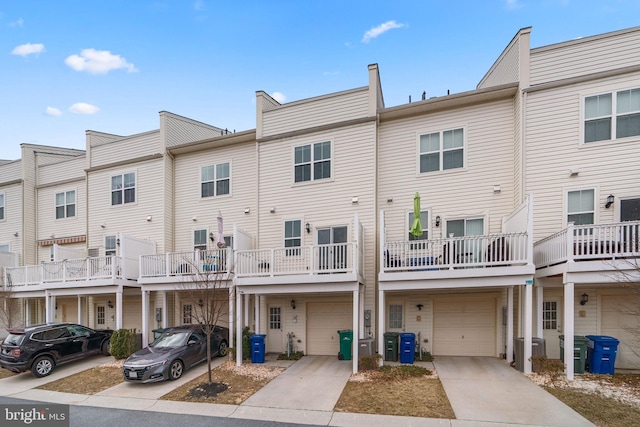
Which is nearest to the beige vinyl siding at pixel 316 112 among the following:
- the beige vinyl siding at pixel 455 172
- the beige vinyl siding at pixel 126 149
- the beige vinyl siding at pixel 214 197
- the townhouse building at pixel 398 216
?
the townhouse building at pixel 398 216

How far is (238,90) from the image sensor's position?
1332 centimetres

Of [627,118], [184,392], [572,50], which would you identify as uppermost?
[572,50]

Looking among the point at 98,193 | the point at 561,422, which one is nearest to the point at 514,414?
the point at 561,422

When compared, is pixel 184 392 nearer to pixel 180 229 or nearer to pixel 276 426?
pixel 276 426

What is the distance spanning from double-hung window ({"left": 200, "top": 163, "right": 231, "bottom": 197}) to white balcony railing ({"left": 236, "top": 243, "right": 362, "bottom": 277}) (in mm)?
4017

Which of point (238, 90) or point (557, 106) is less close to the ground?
point (238, 90)

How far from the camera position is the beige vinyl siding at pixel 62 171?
1662cm

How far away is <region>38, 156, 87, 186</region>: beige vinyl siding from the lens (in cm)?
1662

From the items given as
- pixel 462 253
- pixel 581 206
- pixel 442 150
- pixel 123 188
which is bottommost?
pixel 462 253

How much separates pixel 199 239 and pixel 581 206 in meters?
14.1

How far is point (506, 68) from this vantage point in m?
11.0

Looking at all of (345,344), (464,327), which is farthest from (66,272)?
(464,327)

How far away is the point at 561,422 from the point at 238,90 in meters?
14.3

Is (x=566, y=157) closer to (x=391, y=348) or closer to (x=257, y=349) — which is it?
(x=391, y=348)
